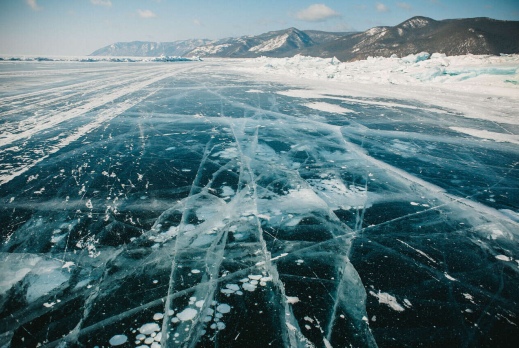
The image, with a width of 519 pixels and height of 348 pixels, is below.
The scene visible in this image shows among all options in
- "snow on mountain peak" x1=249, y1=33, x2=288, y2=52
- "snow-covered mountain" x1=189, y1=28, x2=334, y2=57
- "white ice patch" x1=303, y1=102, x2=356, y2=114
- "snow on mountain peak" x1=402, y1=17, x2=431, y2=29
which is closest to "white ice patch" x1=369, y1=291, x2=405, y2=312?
"white ice patch" x1=303, y1=102, x2=356, y2=114

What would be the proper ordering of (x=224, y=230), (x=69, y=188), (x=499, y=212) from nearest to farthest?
(x=224, y=230), (x=499, y=212), (x=69, y=188)

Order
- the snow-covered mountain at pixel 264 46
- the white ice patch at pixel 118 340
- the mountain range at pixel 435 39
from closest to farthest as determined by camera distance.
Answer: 1. the white ice patch at pixel 118 340
2. the mountain range at pixel 435 39
3. the snow-covered mountain at pixel 264 46

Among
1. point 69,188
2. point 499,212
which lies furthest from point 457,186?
point 69,188

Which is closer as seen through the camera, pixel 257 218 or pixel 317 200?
pixel 257 218

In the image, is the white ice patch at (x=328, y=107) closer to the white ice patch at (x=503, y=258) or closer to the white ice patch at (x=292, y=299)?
the white ice patch at (x=503, y=258)

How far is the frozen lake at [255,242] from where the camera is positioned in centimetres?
140

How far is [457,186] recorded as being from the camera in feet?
10.2

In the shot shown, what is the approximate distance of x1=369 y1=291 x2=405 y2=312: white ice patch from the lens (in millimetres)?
1507

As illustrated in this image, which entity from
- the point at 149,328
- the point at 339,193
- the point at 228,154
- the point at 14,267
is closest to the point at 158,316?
the point at 149,328

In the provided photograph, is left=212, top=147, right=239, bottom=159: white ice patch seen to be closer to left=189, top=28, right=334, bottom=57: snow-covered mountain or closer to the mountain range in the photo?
the mountain range

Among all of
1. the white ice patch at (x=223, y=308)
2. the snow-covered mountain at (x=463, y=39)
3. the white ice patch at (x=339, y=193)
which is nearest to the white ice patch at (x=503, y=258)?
the white ice patch at (x=339, y=193)

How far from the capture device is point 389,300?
156 cm

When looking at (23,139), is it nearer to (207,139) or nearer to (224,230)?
(207,139)

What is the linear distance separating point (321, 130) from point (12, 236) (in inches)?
181
